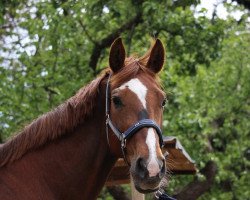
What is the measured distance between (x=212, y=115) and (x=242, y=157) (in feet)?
7.60

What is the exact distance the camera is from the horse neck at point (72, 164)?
4523mm

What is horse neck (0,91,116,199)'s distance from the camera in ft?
14.8

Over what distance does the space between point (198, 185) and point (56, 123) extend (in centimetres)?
992

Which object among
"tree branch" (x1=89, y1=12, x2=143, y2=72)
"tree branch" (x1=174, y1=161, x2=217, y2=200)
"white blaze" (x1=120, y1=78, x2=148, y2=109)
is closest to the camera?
"white blaze" (x1=120, y1=78, x2=148, y2=109)

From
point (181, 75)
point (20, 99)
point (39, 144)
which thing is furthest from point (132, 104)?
point (181, 75)

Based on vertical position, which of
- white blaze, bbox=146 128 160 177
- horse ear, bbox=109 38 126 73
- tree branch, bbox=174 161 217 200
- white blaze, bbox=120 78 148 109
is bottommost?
tree branch, bbox=174 161 217 200

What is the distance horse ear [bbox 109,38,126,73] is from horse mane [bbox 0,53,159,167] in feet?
0.17

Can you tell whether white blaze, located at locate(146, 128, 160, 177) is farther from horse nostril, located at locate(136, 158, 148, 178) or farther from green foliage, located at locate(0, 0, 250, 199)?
green foliage, located at locate(0, 0, 250, 199)

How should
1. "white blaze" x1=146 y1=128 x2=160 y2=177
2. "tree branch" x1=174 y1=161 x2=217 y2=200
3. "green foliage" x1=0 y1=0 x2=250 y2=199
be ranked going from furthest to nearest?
1. "tree branch" x1=174 y1=161 x2=217 y2=200
2. "green foliage" x1=0 y1=0 x2=250 y2=199
3. "white blaze" x1=146 y1=128 x2=160 y2=177

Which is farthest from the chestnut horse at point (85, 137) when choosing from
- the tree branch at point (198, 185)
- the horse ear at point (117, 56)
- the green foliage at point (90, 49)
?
the tree branch at point (198, 185)

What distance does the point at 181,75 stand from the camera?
1304 cm

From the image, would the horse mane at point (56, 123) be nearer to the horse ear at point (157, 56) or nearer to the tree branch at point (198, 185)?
the horse ear at point (157, 56)

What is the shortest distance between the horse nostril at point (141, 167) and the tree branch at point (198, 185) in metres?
9.80

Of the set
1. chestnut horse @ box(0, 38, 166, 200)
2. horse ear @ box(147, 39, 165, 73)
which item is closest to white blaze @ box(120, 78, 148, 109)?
chestnut horse @ box(0, 38, 166, 200)
